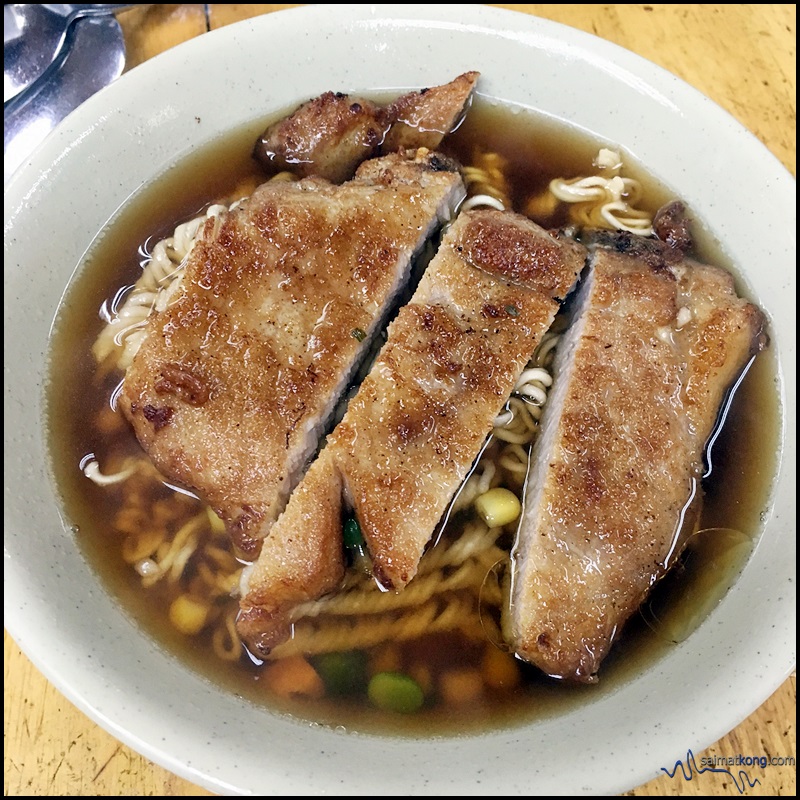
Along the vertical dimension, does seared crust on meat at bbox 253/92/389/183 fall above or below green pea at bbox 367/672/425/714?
above

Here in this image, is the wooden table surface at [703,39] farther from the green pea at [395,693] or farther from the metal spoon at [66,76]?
the green pea at [395,693]

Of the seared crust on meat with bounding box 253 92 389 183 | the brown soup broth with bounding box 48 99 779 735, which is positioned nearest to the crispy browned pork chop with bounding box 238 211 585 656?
the brown soup broth with bounding box 48 99 779 735

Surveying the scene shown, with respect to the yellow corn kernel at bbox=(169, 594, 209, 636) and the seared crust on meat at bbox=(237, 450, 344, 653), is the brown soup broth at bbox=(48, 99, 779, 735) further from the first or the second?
the seared crust on meat at bbox=(237, 450, 344, 653)

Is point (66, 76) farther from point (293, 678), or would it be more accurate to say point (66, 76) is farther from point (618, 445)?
point (618, 445)

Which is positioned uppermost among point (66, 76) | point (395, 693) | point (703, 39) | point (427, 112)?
point (66, 76)

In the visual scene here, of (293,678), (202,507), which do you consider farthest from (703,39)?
(293,678)

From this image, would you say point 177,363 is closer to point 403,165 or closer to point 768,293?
point 403,165
